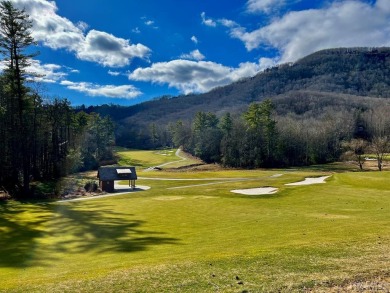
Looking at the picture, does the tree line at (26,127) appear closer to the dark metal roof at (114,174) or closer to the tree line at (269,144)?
the dark metal roof at (114,174)

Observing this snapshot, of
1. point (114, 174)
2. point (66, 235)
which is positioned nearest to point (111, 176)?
point (114, 174)

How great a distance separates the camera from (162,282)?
1006 cm

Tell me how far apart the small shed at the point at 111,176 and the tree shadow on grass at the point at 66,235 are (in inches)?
862

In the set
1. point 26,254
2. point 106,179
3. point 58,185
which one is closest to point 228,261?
point 26,254

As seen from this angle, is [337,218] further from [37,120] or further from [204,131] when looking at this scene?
[204,131]

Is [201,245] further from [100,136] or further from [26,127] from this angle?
[100,136]

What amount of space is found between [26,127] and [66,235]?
37993mm

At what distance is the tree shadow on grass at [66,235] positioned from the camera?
55.0 ft

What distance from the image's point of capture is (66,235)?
2109 centimetres

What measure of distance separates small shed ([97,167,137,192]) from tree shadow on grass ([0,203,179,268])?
21.9 meters

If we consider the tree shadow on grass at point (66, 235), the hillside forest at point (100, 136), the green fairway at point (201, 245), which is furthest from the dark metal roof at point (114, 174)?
the tree shadow on grass at point (66, 235)

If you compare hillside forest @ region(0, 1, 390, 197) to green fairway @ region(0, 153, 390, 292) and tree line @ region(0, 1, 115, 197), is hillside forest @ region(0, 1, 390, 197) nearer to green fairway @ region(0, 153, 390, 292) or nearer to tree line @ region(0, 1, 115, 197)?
tree line @ region(0, 1, 115, 197)

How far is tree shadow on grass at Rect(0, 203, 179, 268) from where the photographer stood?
16.8 meters

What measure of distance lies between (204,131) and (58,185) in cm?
7124
